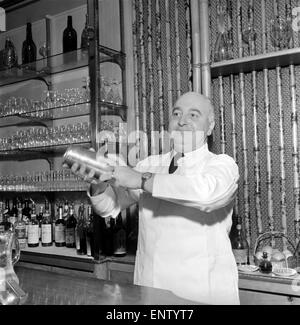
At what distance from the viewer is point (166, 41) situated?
2.44 metres

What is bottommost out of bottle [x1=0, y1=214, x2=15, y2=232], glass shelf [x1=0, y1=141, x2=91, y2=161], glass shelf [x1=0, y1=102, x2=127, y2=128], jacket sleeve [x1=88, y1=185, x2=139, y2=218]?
bottle [x1=0, y1=214, x2=15, y2=232]

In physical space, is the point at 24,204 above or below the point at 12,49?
below

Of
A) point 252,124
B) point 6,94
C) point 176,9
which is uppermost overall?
point 176,9

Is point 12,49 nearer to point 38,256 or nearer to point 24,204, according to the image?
point 24,204

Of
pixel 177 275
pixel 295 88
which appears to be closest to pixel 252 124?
pixel 295 88

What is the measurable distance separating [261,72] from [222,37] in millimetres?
302

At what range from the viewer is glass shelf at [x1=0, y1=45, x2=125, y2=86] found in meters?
2.56

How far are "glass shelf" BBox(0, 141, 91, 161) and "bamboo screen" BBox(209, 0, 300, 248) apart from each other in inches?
40.3

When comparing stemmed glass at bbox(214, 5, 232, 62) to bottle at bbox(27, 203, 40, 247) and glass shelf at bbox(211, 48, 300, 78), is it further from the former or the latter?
bottle at bbox(27, 203, 40, 247)

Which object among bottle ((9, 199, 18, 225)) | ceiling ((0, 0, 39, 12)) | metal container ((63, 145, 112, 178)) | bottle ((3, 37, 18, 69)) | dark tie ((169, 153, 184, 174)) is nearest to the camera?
metal container ((63, 145, 112, 178))

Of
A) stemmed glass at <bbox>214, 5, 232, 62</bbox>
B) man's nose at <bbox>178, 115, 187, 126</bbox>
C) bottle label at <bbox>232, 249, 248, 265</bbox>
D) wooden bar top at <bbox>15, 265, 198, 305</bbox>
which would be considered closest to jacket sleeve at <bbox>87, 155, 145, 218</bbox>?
man's nose at <bbox>178, 115, 187, 126</bbox>

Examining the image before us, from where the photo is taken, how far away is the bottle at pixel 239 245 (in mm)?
1907

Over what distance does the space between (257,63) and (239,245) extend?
963 mm

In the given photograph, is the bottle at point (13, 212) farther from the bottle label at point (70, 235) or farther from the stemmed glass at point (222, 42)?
the stemmed glass at point (222, 42)
